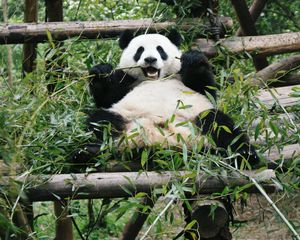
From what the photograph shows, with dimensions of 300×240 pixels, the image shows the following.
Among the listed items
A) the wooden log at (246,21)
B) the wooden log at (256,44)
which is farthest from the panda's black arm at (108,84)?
the wooden log at (246,21)

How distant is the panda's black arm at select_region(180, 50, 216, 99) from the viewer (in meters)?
3.53

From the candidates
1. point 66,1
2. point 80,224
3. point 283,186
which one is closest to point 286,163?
point 283,186

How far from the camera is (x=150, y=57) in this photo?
3742 millimetres

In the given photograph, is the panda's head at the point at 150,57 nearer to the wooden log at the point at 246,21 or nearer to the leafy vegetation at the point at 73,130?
the leafy vegetation at the point at 73,130

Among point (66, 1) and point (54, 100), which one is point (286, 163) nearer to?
point (54, 100)

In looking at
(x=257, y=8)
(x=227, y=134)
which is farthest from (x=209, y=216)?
(x=257, y=8)

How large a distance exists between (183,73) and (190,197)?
97 cm

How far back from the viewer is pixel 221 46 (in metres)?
4.40

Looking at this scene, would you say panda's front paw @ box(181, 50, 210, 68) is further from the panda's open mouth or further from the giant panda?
the panda's open mouth

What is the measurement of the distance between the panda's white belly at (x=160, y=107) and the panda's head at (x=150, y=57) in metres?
0.11

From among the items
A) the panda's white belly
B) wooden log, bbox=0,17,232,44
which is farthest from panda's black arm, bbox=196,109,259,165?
wooden log, bbox=0,17,232,44

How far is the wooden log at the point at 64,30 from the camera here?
13.7 feet

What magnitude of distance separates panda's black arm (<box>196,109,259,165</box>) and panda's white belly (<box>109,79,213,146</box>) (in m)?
0.11

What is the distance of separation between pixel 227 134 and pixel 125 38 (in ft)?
3.79
